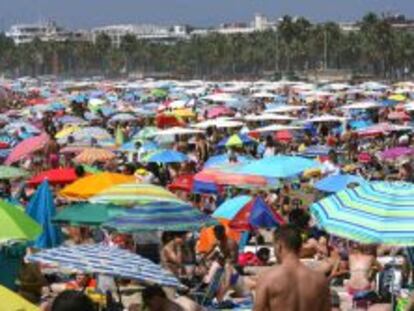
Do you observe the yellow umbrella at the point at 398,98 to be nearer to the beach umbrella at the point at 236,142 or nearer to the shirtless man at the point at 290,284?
the beach umbrella at the point at 236,142

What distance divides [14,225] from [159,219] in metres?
1.47

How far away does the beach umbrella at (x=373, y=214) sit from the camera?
7.75 metres

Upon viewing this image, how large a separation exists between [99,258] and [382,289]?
315 cm

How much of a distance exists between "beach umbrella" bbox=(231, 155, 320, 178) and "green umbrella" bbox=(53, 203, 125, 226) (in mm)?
3526

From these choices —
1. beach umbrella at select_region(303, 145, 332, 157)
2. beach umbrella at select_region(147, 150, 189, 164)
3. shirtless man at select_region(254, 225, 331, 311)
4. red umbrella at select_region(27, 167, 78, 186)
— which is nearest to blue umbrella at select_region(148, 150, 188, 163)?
beach umbrella at select_region(147, 150, 189, 164)

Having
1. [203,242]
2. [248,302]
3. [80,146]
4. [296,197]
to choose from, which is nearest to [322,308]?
[248,302]

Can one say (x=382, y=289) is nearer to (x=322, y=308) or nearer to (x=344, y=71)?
(x=322, y=308)

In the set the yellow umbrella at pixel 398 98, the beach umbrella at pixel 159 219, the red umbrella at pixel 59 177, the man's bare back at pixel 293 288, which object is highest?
the man's bare back at pixel 293 288

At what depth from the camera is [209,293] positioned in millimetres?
9461

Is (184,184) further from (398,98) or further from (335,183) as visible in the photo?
(398,98)

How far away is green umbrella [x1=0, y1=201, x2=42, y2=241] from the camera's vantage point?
847 centimetres

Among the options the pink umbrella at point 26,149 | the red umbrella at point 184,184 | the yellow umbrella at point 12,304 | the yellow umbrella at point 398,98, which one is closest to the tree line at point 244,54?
the yellow umbrella at point 398,98

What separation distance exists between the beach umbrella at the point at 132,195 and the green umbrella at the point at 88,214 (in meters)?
0.07

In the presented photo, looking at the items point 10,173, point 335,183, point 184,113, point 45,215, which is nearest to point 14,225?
point 45,215
